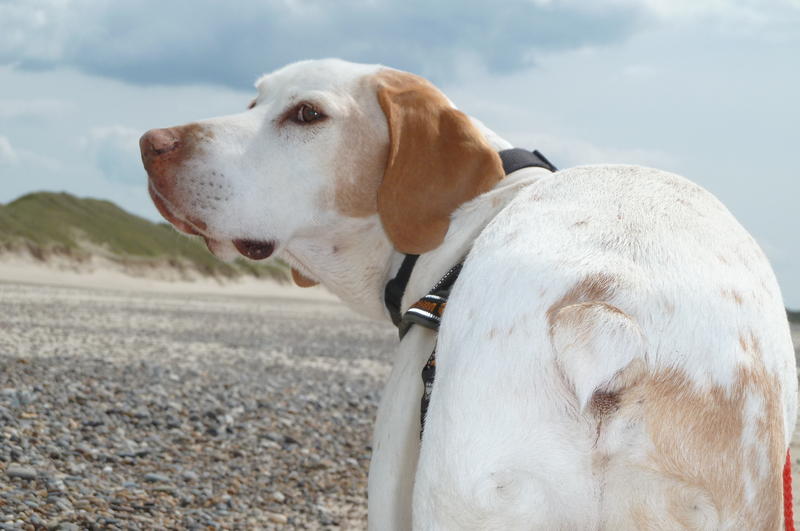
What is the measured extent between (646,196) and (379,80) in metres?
1.56

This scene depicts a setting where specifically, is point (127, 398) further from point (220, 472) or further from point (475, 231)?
point (475, 231)

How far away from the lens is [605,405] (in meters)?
2.17

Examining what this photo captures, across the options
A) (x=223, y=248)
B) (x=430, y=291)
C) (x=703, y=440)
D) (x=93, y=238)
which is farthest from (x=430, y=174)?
(x=93, y=238)

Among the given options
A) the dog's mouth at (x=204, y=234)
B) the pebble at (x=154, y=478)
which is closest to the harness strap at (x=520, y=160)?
the dog's mouth at (x=204, y=234)

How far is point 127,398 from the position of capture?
9.14 meters

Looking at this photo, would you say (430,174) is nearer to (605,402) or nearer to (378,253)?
(378,253)

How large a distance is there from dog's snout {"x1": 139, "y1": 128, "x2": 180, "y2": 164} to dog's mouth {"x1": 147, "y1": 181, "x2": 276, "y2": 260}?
0.15 metres

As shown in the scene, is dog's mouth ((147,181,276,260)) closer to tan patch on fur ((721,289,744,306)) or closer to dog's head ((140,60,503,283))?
dog's head ((140,60,503,283))

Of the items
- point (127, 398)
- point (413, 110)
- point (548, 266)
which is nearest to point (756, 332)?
point (548, 266)

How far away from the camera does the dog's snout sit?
380cm

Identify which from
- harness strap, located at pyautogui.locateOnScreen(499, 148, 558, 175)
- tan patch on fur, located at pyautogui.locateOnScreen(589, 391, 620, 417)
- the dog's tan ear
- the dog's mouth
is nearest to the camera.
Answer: tan patch on fur, located at pyautogui.locateOnScreen(589, 391, 620, 417)

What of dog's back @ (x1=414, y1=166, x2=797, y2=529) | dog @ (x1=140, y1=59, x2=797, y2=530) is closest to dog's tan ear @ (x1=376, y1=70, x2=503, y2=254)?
dog @ (x1=140, y1=59, x2=797, y2=530)

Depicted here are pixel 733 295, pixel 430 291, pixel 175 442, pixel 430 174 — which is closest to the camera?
pixel 733 295

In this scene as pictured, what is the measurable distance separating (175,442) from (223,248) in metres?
4.57
